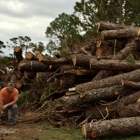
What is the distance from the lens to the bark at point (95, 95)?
7914 mm

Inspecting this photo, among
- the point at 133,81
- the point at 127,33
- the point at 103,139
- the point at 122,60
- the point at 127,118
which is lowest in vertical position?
the point at 103,139

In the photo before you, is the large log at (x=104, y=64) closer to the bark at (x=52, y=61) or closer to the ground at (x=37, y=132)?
the bark at (x=52, y=61)

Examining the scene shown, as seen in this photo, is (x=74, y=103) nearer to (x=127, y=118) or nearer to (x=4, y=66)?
(x=127, y=118)

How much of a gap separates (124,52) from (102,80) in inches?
80.0

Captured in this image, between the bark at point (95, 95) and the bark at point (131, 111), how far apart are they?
2.32ft

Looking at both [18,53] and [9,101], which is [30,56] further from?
[9,101]

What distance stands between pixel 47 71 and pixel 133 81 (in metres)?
4.01

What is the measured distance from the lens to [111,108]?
25.8ft

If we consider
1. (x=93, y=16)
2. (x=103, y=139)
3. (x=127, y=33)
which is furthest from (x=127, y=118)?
(x=93, y=16)

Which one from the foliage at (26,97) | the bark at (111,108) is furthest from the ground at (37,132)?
the foliage at (26,97)

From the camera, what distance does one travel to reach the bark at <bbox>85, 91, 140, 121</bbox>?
7.68m

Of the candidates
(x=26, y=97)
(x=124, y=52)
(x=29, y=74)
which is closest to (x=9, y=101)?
(x=26, y=97)

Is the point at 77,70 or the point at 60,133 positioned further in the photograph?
the point at 77,70

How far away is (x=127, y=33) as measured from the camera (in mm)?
10492
